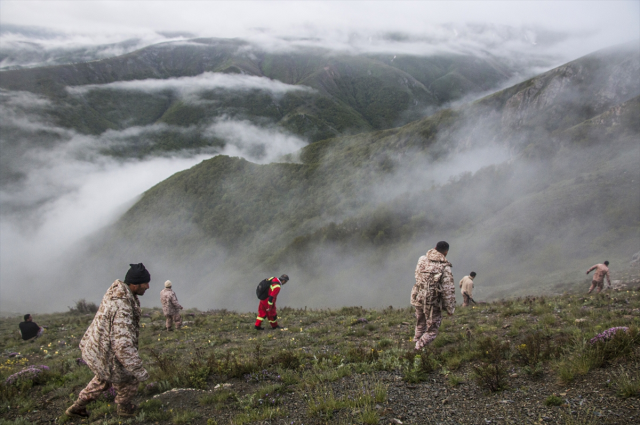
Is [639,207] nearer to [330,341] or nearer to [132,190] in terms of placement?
[330,341]

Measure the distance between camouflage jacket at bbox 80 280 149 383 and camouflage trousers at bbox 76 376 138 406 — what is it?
0.18m

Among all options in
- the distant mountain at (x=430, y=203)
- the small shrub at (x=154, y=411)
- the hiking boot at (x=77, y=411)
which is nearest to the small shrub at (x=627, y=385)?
the small shrub at (x=154, y=411)

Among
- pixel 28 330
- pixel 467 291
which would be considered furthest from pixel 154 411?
pixel 28 330

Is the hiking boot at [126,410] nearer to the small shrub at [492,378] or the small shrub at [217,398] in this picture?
the small shrub at [217,398]

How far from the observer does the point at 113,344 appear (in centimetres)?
488

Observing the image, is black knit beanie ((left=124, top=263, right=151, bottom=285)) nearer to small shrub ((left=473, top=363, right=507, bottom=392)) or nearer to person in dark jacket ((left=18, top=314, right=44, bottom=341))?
small shrub ((left=473, top=363, right=507, bottom=392))

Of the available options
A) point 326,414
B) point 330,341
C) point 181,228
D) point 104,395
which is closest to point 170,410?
point 104,395

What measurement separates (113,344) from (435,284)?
17.8 ft

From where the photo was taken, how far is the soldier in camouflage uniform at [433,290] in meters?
6.66

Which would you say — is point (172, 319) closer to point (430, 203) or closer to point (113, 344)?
point (113, 344)

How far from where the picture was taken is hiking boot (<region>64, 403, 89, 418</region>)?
5332mm

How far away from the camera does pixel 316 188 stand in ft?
227

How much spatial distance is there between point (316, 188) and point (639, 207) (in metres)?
49.2

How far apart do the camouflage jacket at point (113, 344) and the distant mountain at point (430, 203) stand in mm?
23517
